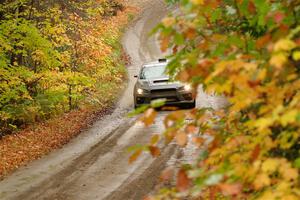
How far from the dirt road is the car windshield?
5.31 ft

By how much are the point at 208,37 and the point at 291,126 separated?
1.03 metres

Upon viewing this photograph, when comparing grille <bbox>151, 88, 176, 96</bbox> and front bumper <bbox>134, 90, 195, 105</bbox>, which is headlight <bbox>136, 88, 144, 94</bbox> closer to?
front bumper <bbox>134, 90, 195, 105</bbox>

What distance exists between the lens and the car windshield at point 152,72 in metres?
18.7

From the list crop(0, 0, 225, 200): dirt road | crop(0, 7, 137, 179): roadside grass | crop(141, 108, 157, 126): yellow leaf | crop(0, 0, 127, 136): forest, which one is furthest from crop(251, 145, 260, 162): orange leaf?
crop(0, 0, 127, 136): forest

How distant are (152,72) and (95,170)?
813 cm

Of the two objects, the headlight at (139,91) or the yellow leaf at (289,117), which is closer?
the yellow leaf at (289,117)

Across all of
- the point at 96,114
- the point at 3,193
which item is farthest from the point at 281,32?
the point at 96,114

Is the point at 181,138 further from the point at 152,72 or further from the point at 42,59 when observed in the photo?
the point at 152,72

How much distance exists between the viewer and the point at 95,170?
449 inches

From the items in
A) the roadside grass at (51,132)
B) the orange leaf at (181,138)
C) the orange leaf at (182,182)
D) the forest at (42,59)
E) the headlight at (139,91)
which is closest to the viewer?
the orange leaf at (182,182)

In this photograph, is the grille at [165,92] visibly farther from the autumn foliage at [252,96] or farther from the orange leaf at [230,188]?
the orange leaf at [230,188]

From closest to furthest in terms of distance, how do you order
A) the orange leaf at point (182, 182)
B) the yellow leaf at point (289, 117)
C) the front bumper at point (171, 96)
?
the yellow leaf at point (289, 117)
the orange leaf at point (182, 182)
the front bumper at point (171, 96)

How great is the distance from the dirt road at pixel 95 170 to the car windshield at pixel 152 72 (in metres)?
1.62

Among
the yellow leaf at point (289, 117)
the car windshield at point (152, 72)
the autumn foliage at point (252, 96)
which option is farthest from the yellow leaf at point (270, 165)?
the car windshield at point (152, 72)
